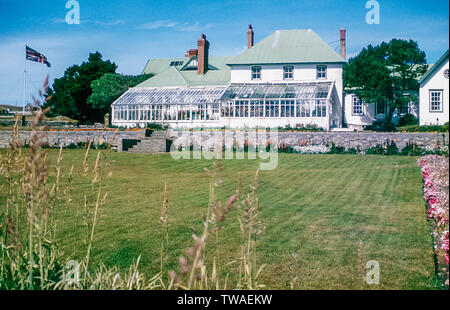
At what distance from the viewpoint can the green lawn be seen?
4.07 meters

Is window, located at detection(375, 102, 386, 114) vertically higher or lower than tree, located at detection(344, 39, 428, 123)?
lower

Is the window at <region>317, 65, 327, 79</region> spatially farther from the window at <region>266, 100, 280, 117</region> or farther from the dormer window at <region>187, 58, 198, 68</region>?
the dormer window at <region>187, 58, 198, 68</region>

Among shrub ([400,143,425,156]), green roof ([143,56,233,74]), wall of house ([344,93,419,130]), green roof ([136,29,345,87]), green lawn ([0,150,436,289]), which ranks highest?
green roof ([143,56,233,74])

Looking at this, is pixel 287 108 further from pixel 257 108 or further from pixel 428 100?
pixel 428 100

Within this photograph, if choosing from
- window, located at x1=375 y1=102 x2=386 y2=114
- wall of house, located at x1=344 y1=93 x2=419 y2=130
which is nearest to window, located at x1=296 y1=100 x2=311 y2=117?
wall of house, located at x1=344 y1=93 x2=419 y2=130

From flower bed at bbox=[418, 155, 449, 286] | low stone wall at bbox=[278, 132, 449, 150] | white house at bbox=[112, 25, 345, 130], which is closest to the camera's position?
flower bed at bbox=[418, 155, 449, 286]

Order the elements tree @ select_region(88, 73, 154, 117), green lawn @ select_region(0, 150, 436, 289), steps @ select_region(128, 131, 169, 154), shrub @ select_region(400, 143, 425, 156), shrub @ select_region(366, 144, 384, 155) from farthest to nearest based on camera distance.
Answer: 1. tree @ select_region(88, 73, 154, 117)
2. steps @ select_region(128, 131, 169, 154)
3. shrub @ select_region(366, 144, 384, 155)
4. shrub @ select_region(400, 143, 425, 156)
5. green lawn @ select_region(0, 150, 436, 289)

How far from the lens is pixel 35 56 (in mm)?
4195

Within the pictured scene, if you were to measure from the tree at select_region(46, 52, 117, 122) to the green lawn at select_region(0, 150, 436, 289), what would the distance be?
1330cm

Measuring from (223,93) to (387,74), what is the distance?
36.1 feet

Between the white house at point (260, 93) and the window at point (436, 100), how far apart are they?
7533 millimetres

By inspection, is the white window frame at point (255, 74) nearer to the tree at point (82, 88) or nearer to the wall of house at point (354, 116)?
the wall of house at point (354, 116)

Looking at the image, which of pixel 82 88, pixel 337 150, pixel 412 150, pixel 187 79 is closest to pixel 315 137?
pixel 337 150
